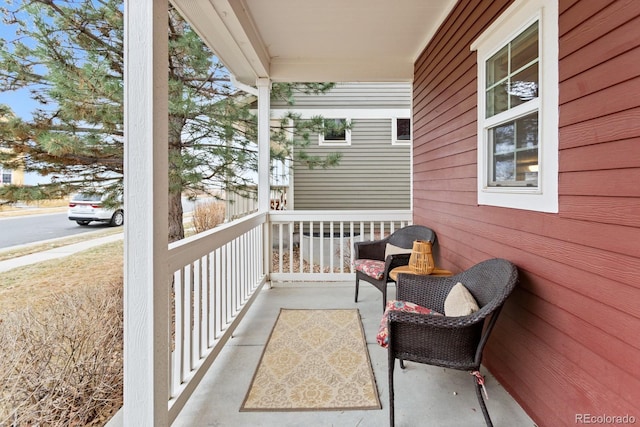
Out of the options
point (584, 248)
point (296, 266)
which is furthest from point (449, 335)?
point (296, 266)

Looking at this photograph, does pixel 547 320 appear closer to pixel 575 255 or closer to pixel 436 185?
pixel 575 255

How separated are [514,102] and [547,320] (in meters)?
1.31

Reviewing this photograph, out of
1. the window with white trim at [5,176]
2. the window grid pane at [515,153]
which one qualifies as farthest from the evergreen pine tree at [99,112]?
the window grid pane at [515,153]

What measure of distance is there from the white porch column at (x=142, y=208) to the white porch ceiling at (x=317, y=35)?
114 cm

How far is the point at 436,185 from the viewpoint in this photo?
3.46m

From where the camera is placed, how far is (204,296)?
2275 mm

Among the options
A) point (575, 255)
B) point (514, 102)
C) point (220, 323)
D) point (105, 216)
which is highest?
point (514, 102)

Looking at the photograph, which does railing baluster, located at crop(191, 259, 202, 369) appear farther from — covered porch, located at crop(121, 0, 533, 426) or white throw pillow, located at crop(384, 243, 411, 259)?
white throw pillow, located at crop(384, 243, 411, 259)

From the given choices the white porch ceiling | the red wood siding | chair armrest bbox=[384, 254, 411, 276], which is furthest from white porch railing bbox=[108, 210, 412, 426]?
the red wood siding

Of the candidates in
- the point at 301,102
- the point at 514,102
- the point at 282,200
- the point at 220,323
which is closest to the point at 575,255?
the point at 514,102

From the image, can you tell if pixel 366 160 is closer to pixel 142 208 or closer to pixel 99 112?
pixel 99 112

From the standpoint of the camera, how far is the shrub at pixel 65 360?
1423 millimetres

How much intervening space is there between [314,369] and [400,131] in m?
6.63

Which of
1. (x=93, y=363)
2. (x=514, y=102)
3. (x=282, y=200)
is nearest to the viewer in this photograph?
(x=93, y=363)
